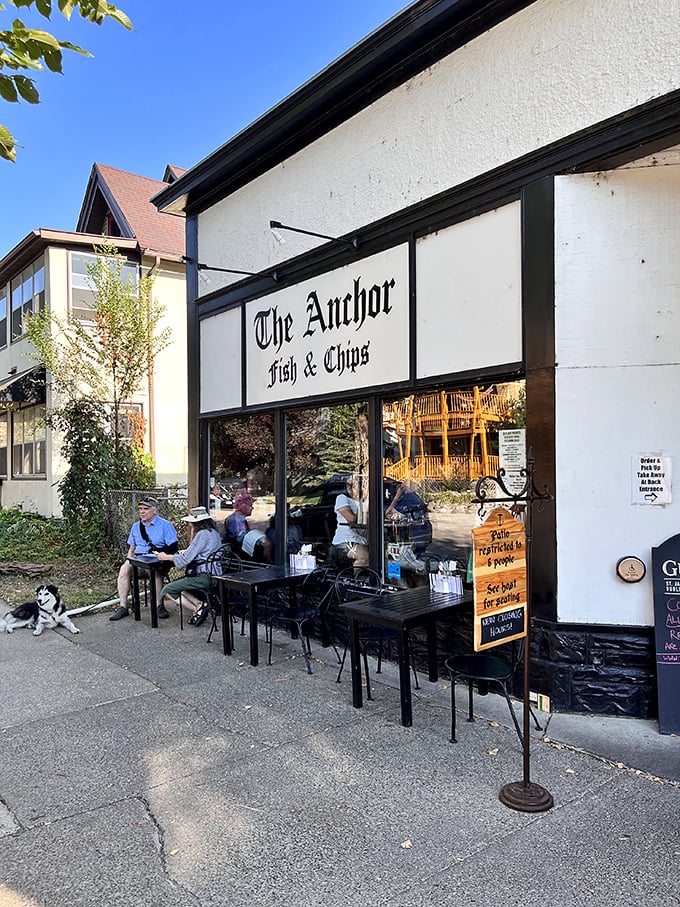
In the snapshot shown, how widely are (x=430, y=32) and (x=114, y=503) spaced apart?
8743mm

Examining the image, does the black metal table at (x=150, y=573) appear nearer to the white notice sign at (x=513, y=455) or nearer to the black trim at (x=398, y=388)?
the black trim at (x=398, y=388)

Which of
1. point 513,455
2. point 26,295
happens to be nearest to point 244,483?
point 513,455

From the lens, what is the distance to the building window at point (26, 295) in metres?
15.4

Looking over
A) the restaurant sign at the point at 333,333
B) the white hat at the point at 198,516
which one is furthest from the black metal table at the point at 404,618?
the white hat at the point at 198,516

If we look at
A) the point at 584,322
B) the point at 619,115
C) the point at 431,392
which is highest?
the point at 619,115

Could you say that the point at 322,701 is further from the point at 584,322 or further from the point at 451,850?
the point at 584,322

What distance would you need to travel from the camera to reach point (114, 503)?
445 inches

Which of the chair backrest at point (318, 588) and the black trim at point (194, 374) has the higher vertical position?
the black trim at point (194, 374)

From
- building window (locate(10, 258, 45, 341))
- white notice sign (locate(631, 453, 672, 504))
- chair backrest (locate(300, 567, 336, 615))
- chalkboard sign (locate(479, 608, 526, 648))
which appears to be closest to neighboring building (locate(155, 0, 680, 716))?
white notice sign (locate(631, 453, 672, 504))

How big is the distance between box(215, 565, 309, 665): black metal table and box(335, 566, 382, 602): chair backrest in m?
0.38

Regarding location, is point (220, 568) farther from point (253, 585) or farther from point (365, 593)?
point (365, 593)

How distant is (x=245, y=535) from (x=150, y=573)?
3.86 feet

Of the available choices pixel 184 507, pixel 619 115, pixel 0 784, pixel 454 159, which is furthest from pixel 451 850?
pixel 184 507

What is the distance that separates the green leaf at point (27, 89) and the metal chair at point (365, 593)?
3.97m
